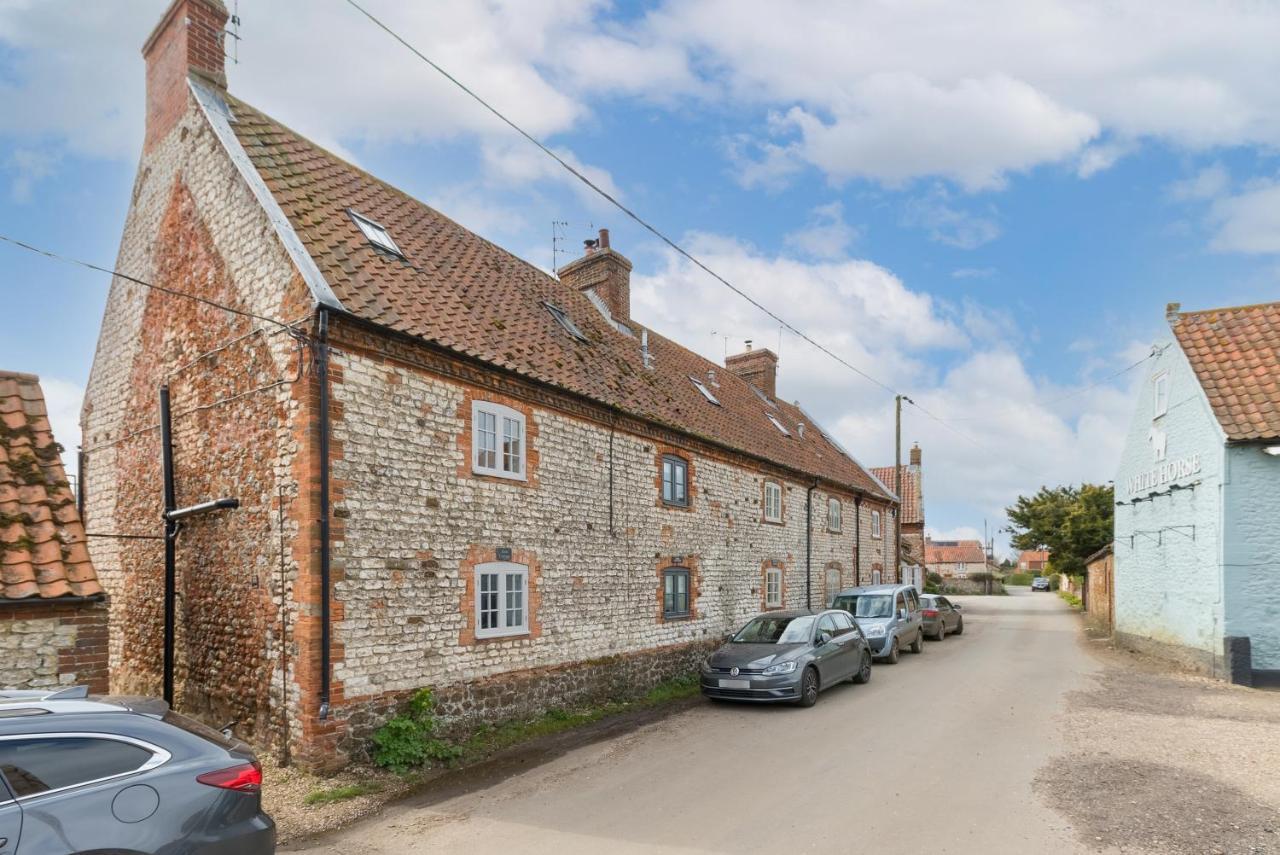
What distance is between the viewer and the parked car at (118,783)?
375cm

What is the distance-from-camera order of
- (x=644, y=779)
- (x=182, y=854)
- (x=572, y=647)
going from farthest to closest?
1. (x=572, y=647)
2. (x=644, y=779)
3. (x=182, y=854)

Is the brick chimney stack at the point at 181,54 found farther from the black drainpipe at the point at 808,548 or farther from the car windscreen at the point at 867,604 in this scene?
the car windscreen at the point at 867,604

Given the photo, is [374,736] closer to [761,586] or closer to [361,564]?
[361,564]

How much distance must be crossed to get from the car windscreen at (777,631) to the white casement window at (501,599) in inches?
178

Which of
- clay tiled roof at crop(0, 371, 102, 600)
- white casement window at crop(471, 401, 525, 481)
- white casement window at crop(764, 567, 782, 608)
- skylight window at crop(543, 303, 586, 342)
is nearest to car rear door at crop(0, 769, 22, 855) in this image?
clay tiled roof at crop(0, 371, 102, 600)

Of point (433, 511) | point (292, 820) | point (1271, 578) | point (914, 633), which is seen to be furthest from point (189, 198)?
point (1271, 578)

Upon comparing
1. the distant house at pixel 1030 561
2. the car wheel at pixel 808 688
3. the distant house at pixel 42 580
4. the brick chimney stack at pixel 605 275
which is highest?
the brick chimney stack at pixel 605 275

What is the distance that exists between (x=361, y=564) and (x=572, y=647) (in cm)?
442

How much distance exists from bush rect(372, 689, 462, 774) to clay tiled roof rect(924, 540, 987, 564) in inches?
3556

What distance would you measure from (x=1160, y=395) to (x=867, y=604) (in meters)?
8.53

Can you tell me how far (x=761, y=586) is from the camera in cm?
1909

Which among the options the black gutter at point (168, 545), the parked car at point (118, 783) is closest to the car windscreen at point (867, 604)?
the black gutter at point (168, 545)

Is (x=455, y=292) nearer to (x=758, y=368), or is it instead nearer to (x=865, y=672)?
(x=865, y=672)

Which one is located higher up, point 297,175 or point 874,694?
point 297,175
